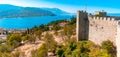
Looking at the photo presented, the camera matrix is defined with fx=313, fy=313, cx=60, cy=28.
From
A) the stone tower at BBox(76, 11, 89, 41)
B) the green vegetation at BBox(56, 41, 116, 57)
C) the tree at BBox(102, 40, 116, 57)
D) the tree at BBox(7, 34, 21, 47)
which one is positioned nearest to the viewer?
the tree at BBox(102, 40, 116, 57)

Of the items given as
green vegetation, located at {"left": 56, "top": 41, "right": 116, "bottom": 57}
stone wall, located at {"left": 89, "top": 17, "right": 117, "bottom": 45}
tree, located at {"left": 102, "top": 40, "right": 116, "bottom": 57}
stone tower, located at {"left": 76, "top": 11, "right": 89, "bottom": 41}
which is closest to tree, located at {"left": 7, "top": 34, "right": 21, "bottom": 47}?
green vegetation, located at {"left": 56, "top": 41, "right": 116, "bottom": 57}

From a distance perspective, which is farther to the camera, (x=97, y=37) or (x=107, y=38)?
(x=97, y=37)

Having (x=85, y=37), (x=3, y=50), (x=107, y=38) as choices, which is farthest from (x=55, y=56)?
(x=3, y=50)

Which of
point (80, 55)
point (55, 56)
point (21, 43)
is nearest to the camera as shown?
point (80, 55)

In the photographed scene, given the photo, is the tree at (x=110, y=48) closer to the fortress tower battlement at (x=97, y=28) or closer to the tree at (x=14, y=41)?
the fortress tower battlement at (x=97, y=28)

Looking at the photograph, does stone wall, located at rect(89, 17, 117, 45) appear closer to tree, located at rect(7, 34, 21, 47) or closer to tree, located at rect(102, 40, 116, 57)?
tree, located at rect(102, 40, 116, 57)

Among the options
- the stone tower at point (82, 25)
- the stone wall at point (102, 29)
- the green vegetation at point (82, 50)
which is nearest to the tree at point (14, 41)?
the green vegetation at point (82, 50)

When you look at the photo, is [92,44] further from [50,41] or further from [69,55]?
[50,41]
